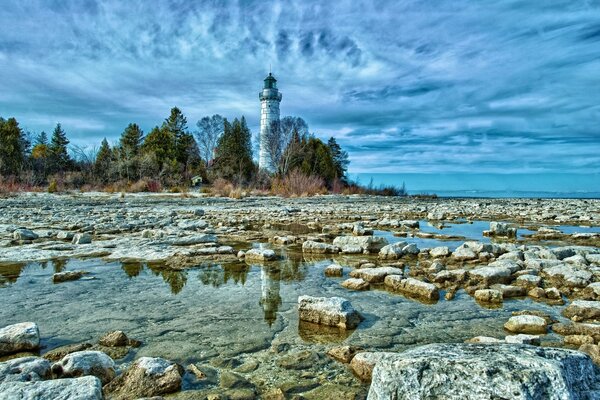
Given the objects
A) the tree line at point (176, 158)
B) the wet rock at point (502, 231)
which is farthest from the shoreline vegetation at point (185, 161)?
the wet rock at point (502, 231)

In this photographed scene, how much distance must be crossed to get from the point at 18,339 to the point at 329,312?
1907mm

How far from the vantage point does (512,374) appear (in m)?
1.26

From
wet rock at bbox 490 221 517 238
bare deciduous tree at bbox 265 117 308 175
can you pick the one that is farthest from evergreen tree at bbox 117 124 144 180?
wet rock at bbox 490 221 517 238

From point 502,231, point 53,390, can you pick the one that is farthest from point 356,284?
point 502,231

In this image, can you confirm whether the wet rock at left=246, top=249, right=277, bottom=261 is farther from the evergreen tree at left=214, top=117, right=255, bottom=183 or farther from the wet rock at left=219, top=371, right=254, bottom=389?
the evergreen tree at left=214, top=117, right=255, bottom=183

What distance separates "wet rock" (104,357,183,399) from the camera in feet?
6.17

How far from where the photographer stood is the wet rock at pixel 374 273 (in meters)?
4.14

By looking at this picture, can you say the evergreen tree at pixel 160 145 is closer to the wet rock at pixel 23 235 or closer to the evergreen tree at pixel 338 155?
the evergreen tree at pixel 338 155

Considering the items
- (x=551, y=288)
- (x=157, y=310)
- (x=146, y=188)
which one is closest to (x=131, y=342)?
(x=157, y=310)

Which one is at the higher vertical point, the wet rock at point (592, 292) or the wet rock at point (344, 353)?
the wet rock at point (592, 292)

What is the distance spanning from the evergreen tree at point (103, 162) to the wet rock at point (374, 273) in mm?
37398

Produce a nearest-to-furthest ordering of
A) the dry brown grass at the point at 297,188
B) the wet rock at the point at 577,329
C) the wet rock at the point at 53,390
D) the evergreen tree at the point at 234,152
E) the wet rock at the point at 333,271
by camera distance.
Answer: the wet rock at the point at 53,390 < the wet rock at the point at 577,329 < the wet rock at the point at 333,271 < the dry brown grass at the point at 297,188 < the evergreen tree at the point at 234,152

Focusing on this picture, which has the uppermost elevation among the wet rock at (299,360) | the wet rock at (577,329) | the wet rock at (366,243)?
the wet rock at (366,243)

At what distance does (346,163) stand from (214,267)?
157ft
